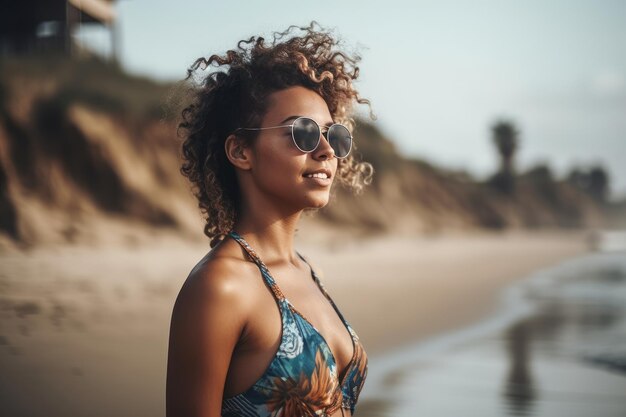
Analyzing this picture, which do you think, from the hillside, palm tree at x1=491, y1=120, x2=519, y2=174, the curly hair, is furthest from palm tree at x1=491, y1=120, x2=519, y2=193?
the curly hair

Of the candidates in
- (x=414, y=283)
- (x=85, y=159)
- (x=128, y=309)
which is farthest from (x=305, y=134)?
(x=85, y=159)

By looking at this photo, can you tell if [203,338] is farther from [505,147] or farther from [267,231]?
[505,147]

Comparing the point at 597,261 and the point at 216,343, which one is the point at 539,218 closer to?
the point at 597,261

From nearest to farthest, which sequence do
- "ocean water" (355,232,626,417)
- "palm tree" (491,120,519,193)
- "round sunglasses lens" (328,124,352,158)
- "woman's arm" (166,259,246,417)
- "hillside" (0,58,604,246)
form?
"woman's arm" (166,259,246,417), "round sunglasses lens" (328,124,352,158), "ocean water" (355,232,626,417), "hillside" (0,58,604,246), "palm tree" (491,120,519,193)

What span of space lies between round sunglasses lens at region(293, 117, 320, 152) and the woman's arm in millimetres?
454

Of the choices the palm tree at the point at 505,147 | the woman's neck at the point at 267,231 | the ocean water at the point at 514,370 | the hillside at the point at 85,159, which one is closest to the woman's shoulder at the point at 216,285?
the woman's neck at the point at 267,231

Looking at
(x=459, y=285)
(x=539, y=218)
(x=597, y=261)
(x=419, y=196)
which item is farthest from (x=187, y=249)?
(x=539, y=218)

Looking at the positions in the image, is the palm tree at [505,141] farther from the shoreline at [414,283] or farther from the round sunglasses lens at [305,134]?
the round sunglasses lens at [305,134]

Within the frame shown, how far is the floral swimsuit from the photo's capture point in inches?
74.1

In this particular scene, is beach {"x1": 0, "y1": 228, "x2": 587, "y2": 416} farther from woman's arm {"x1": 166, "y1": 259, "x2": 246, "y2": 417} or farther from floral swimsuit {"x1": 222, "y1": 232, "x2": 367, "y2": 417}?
woman's arm {"x1": 166, "y1": 259, "x2": 246, "y2": 417}

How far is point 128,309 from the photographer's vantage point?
9.12 meters

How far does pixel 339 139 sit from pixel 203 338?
804mm

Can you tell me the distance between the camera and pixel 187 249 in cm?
1708

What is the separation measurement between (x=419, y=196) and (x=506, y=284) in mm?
20335
